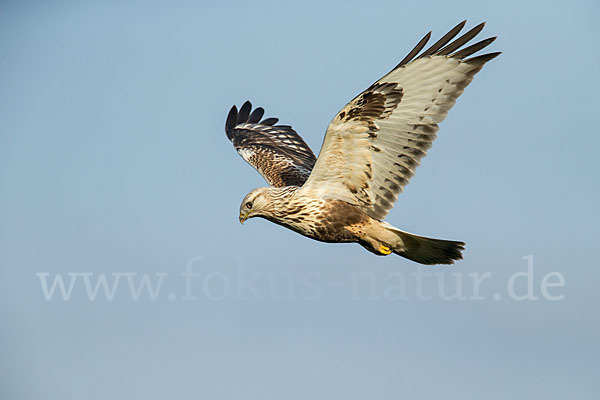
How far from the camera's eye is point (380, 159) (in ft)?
27.0

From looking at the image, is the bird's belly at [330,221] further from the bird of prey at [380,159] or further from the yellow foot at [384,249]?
the yellow foot at [384,249]

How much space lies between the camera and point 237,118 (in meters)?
12.9

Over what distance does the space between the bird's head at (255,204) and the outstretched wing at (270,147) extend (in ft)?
5.43

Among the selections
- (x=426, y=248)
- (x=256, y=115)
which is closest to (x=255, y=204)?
(x=426, y=248)

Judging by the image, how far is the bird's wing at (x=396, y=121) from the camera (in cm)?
778

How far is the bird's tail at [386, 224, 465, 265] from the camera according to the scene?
840cm

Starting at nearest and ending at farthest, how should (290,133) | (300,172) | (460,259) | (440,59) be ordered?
(440,59)
(460,259)
(300,172)
(290,133)

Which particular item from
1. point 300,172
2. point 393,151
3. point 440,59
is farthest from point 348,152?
point 300,172

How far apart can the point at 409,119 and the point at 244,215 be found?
6.87 ft

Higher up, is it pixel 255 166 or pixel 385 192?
pixel 255 166

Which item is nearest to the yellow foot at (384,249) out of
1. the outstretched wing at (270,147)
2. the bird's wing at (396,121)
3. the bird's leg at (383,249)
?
the bird's leg at (383,249)

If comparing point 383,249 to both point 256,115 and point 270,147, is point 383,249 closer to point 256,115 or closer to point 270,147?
point 270,147

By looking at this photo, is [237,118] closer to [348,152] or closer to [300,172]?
[300,172]

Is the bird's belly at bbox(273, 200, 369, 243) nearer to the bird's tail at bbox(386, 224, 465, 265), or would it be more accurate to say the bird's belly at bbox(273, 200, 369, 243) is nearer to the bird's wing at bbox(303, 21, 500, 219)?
the bird's wing at bbox(303, 21, 500, 219)
